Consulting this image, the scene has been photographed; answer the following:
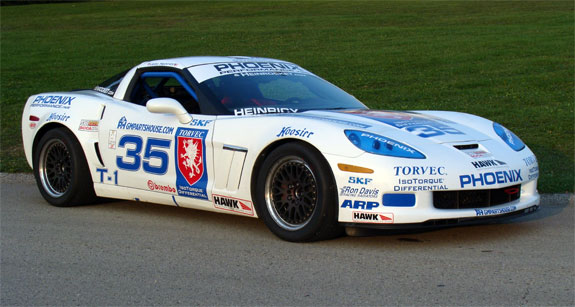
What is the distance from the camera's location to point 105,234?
249 inches

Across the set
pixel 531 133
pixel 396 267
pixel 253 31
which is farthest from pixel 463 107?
pixel 253 31

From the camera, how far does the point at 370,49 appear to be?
908 inches

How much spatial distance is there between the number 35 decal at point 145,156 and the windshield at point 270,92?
598 millimetres

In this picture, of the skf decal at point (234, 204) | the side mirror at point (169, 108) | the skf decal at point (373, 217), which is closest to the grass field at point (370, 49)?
the skf decal at point (373, 217)

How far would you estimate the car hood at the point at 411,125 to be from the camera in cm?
583

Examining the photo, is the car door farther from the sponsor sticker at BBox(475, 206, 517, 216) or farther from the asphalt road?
the sponsor sticker at BBox(475, 206, 517, 216)

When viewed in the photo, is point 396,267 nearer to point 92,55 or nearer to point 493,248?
point 493,248

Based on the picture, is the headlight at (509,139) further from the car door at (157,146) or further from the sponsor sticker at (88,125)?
the sponsor sticker at (88,125)

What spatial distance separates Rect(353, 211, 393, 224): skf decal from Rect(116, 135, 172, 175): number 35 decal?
187 centimetres

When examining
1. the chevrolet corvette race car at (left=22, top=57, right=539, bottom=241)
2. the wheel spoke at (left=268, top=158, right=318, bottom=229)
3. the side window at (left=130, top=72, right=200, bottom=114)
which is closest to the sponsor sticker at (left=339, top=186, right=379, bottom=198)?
the chevrolet corvette race car at (left=22, top=57, right=539, bottom=241)

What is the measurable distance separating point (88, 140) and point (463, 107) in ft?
25.9

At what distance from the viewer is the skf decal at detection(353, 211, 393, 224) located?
17.9 ft

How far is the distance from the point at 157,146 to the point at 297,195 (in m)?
1.50

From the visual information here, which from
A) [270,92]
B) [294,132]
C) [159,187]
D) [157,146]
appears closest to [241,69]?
[270,92]
